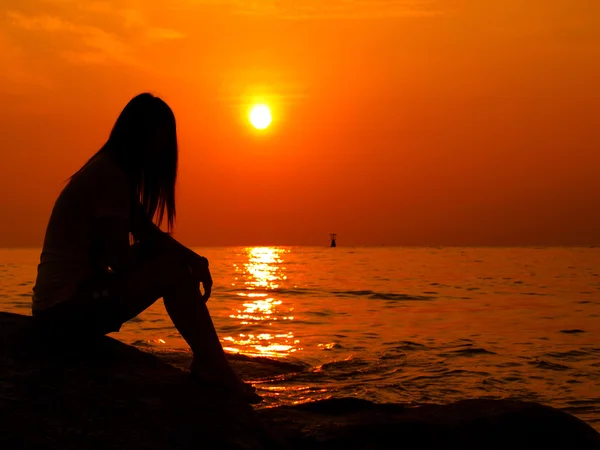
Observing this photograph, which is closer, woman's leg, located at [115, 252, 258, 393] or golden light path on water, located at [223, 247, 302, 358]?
woman's leg, located at [115, 252, 258, 393]

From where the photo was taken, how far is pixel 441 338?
14.9 metres

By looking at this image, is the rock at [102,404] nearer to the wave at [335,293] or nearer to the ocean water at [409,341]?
the ocean water at [409,341]

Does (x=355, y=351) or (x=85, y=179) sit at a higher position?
(x=85, y=179)

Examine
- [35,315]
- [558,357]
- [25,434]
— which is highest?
[35,315]

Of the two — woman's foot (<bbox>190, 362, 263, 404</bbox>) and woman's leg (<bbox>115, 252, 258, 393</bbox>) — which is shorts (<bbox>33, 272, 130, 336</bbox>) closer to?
woman's leg (<bbox>115, 252, 258, 393</bbox>)

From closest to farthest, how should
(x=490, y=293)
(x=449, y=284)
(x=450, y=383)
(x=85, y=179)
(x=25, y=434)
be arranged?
(x=25, y=434) < (x=85, y=179) < (x=450, y=383) < (x=490, y=293) < (x=449, y=284)

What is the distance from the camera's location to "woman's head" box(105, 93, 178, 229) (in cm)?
478

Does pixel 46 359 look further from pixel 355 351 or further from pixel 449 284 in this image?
pixel 449 284

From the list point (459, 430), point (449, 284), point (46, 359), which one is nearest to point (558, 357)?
point (459, 430)

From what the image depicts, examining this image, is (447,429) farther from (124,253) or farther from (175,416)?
(124,253)

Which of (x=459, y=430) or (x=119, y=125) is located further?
(x=459, y=430)

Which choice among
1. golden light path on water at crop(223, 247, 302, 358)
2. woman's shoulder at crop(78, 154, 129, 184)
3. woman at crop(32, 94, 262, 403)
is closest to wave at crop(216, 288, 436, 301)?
golden light path on water at crop(223, 247, 302, 358)

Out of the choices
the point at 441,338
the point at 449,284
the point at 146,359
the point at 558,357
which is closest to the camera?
the point at 146,359

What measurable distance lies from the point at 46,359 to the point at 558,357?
10213mm
